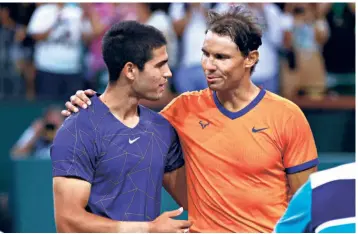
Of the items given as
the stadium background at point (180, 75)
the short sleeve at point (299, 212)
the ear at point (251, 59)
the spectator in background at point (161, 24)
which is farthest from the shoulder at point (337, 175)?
the spectator in background at point (161, 24)

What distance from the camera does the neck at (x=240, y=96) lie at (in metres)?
5.00

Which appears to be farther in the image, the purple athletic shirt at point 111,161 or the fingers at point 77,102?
the fingers at point 77,102

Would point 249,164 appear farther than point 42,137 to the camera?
No

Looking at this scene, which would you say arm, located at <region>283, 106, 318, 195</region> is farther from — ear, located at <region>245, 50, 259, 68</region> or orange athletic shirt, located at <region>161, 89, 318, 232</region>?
ear, located at <region>245, 50, 259, 68</region>

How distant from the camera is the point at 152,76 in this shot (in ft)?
16.0

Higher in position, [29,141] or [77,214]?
[77,214]

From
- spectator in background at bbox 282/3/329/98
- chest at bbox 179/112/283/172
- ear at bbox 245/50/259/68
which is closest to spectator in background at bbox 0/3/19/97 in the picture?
spectator in background at bbox 282/3/329/98

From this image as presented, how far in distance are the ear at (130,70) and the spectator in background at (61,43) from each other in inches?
178

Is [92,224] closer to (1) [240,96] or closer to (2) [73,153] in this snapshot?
(2) [73,153]

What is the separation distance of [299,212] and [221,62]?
5.20 ft

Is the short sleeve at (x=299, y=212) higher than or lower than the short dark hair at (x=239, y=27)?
lower

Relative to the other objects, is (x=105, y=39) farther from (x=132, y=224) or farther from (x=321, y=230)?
(x=321, y=230)

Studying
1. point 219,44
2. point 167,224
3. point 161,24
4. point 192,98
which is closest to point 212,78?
point 219,44

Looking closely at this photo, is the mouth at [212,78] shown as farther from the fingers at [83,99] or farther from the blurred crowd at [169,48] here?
the blurred crowd at [169,48]
